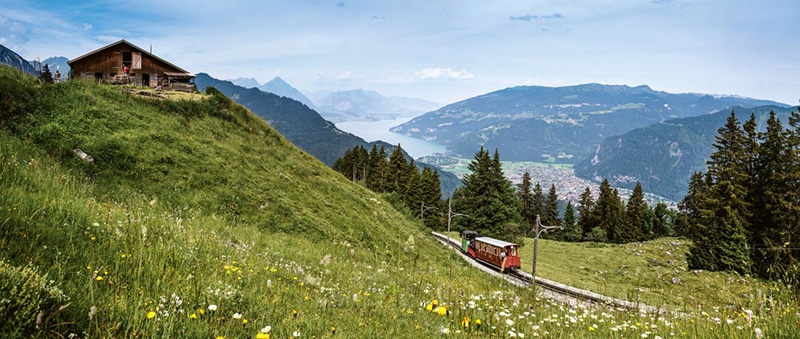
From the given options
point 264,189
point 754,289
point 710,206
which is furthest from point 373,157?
point 754,289

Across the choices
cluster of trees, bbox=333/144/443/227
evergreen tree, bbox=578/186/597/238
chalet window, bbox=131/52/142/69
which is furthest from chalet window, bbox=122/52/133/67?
evergreen tree, bbox=578/186/597/238

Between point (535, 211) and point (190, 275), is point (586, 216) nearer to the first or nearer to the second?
point (535, 211)

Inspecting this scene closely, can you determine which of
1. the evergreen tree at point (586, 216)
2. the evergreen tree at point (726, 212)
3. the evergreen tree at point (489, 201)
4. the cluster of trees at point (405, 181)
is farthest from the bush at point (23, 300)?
the evergreen tree at point (586, 216)

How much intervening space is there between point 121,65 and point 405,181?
5126 centimetres

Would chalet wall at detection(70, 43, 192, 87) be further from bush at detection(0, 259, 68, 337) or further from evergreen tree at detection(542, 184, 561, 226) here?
evergreen tree at detection(542, 184, 561, 226)

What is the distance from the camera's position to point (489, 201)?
2569 inches

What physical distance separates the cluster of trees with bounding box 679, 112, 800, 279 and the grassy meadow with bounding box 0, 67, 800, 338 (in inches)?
1520

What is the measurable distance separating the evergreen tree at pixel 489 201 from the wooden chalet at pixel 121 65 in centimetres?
4594

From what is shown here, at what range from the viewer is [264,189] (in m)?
17.7

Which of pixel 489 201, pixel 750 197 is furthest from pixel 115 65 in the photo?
pixel 750 197

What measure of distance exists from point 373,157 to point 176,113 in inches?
2625

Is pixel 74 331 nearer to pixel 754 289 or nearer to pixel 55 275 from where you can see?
pixel 55 275

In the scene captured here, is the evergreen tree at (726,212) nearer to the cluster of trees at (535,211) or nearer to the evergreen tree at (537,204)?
the cluster of trees at (535,211)

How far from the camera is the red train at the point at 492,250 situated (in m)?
38.9
